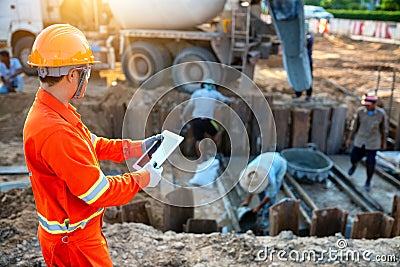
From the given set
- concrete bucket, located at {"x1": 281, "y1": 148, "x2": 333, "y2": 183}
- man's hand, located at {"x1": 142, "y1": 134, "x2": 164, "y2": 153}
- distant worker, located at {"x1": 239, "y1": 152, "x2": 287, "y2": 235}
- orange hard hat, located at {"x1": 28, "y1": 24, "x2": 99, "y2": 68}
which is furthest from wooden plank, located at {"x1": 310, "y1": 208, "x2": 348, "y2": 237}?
orange hard hat, located at {"x1": 28, "y1": 24, "x2": 99, "y2": 68}

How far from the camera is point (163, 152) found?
2498 mm

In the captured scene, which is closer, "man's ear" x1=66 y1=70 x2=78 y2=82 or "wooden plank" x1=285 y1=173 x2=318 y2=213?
"man's ear" x1=66 y1=70 x2=78 y2=82

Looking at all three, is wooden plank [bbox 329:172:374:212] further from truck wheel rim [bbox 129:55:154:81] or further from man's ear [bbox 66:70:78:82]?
truck wheel rim [bbox 129:55:154:81]

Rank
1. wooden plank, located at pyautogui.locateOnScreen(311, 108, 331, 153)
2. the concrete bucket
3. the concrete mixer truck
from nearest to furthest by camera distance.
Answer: the concrete bucket → wooden plank, located at pyautogui.locateOnScreen(311, 108, 331, 153) → the concrete mixer truck

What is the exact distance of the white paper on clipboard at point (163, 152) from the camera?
7.97ft

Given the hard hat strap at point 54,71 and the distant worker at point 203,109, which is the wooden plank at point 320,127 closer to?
the distant worker at point 203,109

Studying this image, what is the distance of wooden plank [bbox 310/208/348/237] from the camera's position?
14.9ft

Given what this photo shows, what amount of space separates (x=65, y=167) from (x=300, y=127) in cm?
646

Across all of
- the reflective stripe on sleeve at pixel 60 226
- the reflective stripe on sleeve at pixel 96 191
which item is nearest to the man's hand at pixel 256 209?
the reflective stripe on sleeve at pixel 60 226

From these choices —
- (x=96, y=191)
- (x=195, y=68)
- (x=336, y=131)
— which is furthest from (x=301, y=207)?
(x=195, y=68)

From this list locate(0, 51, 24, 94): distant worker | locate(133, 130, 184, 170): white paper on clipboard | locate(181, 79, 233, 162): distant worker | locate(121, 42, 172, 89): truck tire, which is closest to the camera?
locate(133, 130, 184, 170): white paper on clipboard

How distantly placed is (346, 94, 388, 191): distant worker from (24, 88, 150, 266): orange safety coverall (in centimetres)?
530

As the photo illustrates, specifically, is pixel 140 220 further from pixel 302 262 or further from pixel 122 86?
pixel 122 86

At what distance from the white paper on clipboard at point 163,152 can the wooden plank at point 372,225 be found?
2.85 meters
